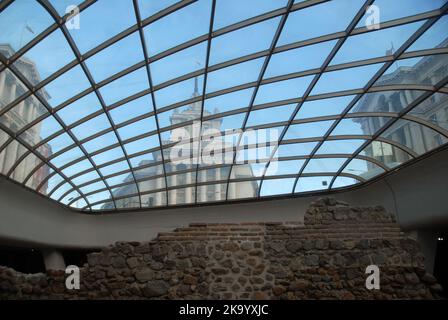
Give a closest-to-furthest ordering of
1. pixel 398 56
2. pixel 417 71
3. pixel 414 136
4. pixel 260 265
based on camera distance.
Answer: pixel 260 265 < pixel 398 56 < pixel 417 71 < pixel 414 136

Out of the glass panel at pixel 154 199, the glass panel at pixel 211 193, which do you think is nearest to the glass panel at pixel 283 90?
the glass panel at pixel 211 193

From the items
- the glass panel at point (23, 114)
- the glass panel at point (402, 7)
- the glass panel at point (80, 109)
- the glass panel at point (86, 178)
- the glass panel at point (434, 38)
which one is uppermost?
the glass panel at point (402, 7)

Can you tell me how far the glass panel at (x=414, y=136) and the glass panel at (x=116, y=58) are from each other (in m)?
13.3

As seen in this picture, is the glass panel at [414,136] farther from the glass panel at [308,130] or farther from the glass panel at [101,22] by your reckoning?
the glass panel at [101,22]

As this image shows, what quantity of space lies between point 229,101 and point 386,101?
7.42 metres

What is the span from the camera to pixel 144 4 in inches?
457

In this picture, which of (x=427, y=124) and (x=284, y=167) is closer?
(x=427, y=124)

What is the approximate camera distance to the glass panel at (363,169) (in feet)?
71.2

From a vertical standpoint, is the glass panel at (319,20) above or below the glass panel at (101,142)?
above

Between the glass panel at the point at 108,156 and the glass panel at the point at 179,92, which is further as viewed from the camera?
the glass panel at the point at 108,156

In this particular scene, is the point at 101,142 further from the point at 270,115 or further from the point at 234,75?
the point at 270,115

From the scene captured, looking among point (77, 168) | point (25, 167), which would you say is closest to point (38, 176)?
point (25, 167)

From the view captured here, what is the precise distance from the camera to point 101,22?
39.1ft
